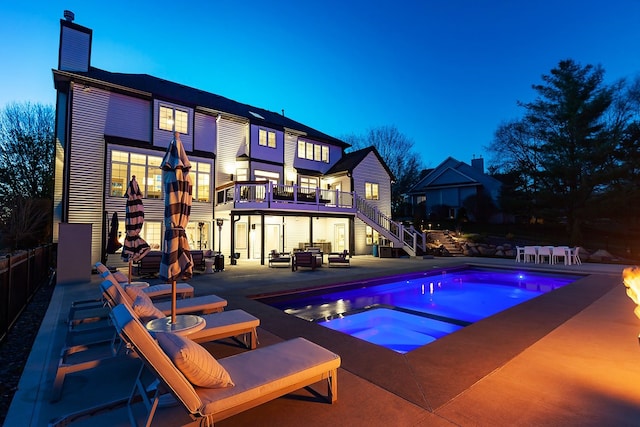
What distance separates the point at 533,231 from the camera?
26891 millimetres

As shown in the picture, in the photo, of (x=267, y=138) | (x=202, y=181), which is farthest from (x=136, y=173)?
(x=267, y=138)

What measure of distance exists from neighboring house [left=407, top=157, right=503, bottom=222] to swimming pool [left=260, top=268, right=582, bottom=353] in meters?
19.3

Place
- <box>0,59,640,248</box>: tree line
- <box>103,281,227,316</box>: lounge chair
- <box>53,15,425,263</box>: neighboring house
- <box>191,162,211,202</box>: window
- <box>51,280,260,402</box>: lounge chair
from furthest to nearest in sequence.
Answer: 1. <box>0,59,640,248</box>: tree line
2. <box>191,162,211,202</box>: window
3. <box>53,15,425,263</box>: neighboring house
4. <box>103,281,227,316</box>: lounge chair
5. <box>51,280,260,402</box>: lounge chair

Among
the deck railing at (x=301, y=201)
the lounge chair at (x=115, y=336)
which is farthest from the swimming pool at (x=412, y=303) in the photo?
the deck railing at (x=301, y=201)

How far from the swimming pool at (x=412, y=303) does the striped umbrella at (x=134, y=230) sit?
10.6ft

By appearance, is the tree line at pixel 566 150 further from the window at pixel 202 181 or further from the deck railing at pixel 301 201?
the deck railing at pixel 301 201

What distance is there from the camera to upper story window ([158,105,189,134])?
1487 cm

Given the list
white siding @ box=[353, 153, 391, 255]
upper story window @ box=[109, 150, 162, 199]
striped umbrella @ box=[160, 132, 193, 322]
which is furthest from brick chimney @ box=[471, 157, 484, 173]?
striped umbrella @ box=[160, 132, 193, 322]

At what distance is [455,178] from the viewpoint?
1257 inches

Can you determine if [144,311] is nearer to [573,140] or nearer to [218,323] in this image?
[218,323]

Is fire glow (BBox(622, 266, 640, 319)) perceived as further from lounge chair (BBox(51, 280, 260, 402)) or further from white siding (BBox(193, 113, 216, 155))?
white siding (BBox(193, 113, 216, 155))

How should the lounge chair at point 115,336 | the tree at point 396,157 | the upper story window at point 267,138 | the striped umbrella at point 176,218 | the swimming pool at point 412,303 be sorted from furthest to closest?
the tree at point 396,157 < the upper story window at point 267,138 < the swimming pool at point 412,303 < the striped umbrella at point 176,218 < the lounge chair at point 115,336

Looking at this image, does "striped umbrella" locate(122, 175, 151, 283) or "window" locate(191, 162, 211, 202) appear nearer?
"striped umbrella" locate(122, 175, 151, 283)

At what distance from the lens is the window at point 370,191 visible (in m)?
20.9
